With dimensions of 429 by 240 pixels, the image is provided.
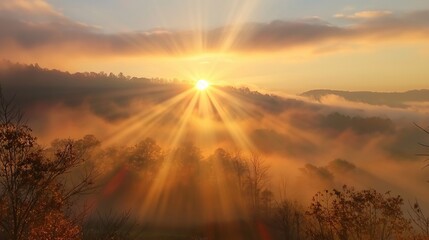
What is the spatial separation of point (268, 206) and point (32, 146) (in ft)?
379

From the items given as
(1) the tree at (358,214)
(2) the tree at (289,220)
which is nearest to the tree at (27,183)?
(1) the tree at (358,214)

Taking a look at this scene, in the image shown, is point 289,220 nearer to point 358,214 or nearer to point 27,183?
point 358,214

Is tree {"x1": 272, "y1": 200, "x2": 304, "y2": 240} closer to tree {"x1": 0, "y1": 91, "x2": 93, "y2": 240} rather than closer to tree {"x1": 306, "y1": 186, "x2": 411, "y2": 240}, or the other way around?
tree {"x1": 306, "y1": 186, "x2": 411, "y2": 240}

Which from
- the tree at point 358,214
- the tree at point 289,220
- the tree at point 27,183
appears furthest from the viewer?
the tree at point 289,220

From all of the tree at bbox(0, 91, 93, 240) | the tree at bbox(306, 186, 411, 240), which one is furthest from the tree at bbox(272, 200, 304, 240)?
the tree at bbox(0, 91, 93, 240)

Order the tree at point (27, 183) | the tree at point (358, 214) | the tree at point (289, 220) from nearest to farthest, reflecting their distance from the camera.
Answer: the tree at point (27, 183)
the tree at point (358, 214)
the tree at point (289, 220)

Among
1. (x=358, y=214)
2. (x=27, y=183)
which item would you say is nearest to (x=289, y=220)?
(x=358, y=214)

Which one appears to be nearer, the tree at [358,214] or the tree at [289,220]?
the tree at [358,214]

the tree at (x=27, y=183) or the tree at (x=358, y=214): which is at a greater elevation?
the tree at (x=27, y=183)

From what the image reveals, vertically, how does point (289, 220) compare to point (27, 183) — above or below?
below

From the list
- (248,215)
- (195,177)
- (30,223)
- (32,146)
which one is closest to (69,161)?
(32,146)

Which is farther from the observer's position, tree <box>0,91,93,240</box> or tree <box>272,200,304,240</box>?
tree <box>272,200,304,240</box>

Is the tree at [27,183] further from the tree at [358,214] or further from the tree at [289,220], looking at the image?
the tree at [289,220]

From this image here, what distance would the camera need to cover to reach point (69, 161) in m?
22.0
